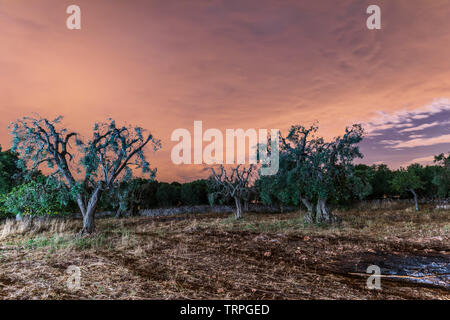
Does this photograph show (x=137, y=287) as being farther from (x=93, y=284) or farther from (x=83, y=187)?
(x=83, y=187)

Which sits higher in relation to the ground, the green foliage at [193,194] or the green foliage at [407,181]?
the green foliage at [407,181]

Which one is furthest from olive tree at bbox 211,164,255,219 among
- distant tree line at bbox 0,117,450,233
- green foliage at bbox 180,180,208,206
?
green foliage at bbox 180,180,208,206

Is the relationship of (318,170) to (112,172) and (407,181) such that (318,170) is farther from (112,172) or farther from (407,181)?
(407,181)

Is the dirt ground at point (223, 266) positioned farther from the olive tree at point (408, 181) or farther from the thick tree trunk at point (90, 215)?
the olive tree at point (408, 181)

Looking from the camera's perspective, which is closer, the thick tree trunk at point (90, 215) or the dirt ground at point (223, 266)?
the dirt ground at point (223, 266)

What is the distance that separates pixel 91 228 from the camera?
1592 centimetres

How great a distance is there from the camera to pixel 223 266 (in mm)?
8500

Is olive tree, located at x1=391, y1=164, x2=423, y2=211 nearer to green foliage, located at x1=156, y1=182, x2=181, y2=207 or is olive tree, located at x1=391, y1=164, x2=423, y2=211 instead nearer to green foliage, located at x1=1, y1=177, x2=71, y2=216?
green foliage, located at x1=156, y1=182, x2=181, y2=207

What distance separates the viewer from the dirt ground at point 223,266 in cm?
596

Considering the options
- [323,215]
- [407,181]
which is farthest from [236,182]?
[407,181]

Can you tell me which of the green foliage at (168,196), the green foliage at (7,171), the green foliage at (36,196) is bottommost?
the green foliage at (168,196)

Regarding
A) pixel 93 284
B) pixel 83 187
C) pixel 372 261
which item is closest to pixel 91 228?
pixel 83 187

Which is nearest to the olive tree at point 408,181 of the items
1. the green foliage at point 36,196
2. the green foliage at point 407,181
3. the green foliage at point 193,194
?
the green foliage at point 407,181
